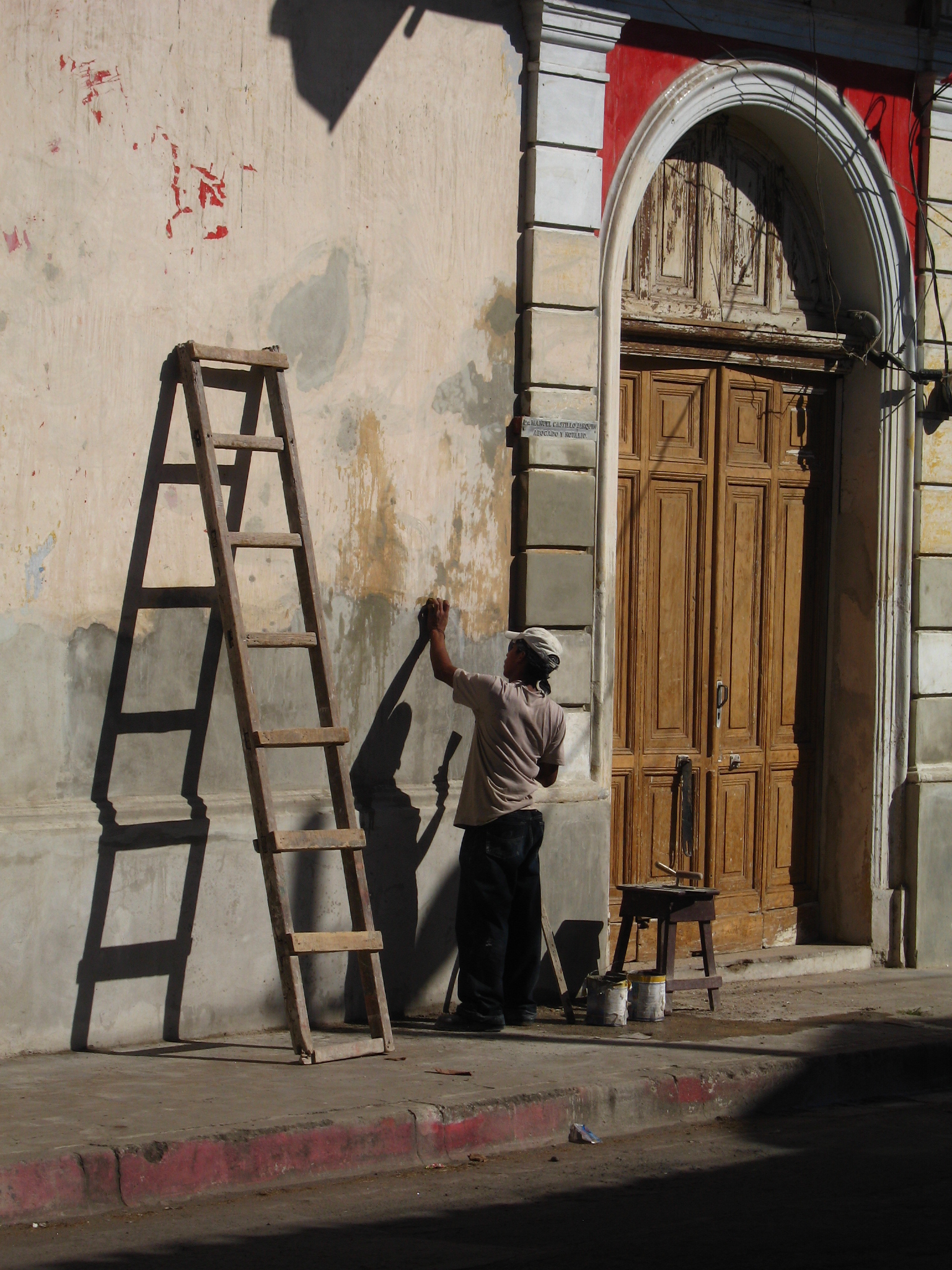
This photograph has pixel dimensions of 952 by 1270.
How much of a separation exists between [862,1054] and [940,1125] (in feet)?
1.88

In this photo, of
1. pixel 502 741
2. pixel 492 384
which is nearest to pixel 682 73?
pixel 492 384

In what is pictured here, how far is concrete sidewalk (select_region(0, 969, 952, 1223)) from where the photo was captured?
5016 mm

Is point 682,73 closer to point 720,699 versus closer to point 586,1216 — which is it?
point 720,699

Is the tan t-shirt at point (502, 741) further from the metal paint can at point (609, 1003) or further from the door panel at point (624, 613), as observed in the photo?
the door panel at point (624, 613)

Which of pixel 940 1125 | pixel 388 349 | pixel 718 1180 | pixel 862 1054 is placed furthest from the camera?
pixel 388 349

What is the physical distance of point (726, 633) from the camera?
8.59 meters

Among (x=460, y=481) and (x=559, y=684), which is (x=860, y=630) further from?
(x=460, y=481)

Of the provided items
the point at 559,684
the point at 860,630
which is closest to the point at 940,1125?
the point at 559,684

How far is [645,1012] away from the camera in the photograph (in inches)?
284

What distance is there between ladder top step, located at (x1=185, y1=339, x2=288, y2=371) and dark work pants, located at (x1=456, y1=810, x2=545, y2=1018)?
2.06 m

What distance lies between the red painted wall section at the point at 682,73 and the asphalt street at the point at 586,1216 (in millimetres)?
4347

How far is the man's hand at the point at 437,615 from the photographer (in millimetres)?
7266

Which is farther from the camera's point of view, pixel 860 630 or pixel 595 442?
pixel 860 630

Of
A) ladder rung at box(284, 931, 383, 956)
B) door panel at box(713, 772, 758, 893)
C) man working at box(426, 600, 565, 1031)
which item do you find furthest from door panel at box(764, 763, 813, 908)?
ladder rung at box(284, 931, 383, 956)
